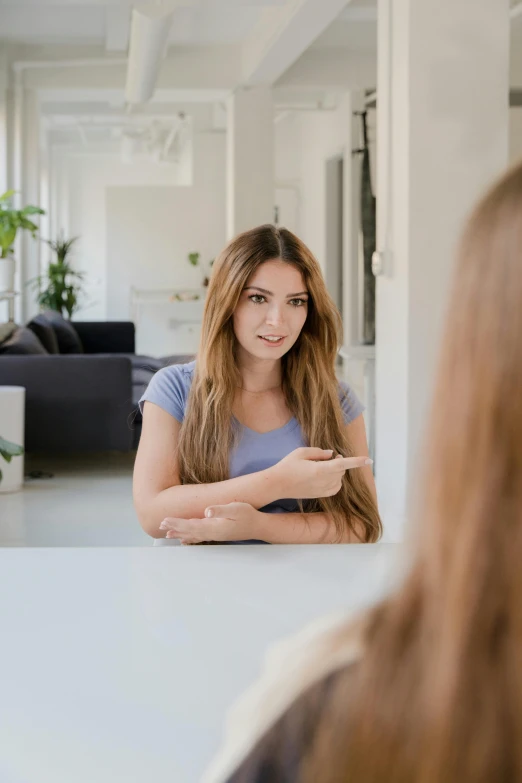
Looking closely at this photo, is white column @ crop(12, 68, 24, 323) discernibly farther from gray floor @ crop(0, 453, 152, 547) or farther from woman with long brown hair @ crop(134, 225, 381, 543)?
woman with long brown hair @ crop(134, 225, 381, 543)

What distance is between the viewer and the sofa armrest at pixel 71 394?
6.20 meters

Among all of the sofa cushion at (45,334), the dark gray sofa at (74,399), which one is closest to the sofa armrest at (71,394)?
the dark gray sofa at (74,399)

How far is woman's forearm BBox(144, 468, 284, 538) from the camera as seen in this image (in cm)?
204

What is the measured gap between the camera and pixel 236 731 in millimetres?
565

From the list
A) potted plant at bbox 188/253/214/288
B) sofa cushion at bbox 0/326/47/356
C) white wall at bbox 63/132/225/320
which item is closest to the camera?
sofa cushion at bbox 0/326/47/356

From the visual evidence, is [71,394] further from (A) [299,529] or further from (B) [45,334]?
(A) [299,529]

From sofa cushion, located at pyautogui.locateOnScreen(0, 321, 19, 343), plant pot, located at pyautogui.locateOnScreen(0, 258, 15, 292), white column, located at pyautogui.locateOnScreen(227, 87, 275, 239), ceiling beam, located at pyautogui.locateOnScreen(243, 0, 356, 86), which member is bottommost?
sofa cushion, located at pyautogui.locateOnScreen(0, 321, 19, 343)

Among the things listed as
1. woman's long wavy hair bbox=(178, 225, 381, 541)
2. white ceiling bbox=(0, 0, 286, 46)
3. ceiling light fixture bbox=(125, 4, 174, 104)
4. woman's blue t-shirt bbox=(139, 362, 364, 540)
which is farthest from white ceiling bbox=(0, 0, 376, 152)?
woman's blue t-shirt bbox=(139, 362, 364, 540)

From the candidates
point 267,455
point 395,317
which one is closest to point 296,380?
point 267,455

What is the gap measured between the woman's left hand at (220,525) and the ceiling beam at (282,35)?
5.42 metres

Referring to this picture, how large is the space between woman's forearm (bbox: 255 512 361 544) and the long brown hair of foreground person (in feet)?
5.10

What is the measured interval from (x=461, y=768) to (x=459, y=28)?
168 inches

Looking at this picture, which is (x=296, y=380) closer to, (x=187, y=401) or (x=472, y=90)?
(x=187, y=401)

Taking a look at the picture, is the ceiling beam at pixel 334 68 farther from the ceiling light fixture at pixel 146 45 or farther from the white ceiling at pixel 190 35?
the ceiling light fixture at pixel 146 45
